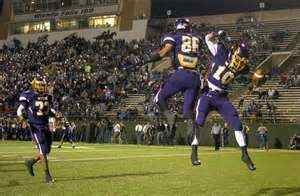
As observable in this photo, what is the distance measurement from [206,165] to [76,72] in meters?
30.1

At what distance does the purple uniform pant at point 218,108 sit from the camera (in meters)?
11.4

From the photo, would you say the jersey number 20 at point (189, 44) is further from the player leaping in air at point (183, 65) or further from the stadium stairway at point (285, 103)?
the stadium stairway at point (285, 103)

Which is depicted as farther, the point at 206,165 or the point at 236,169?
the point at 206,165

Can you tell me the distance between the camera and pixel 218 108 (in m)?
11.5

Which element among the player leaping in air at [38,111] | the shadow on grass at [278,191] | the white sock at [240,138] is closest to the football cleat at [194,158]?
the white sock at [240,138]

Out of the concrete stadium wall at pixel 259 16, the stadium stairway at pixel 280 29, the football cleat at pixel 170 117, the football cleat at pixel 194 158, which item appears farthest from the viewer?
the concrete stadium wall at pixel 259 16

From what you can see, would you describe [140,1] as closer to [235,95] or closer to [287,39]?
[287,39]

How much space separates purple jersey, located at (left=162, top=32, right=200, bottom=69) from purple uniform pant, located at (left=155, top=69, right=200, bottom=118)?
22 cm

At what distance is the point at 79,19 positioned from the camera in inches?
2215

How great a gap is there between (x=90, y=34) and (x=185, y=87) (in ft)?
143

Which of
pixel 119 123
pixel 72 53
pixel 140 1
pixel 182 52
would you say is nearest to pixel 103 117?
pixel 119 123

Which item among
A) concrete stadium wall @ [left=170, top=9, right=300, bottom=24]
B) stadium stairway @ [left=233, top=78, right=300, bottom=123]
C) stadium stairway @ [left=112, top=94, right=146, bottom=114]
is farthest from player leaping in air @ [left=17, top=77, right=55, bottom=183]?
concrete stadium wall @ [left=170, top=9, right=300, bottom=24]

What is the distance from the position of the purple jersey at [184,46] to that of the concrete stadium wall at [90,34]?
3868cm

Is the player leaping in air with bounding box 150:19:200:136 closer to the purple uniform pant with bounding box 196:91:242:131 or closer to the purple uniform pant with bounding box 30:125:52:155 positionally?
the purple uniform pant with bounding box 196:91:242:131
